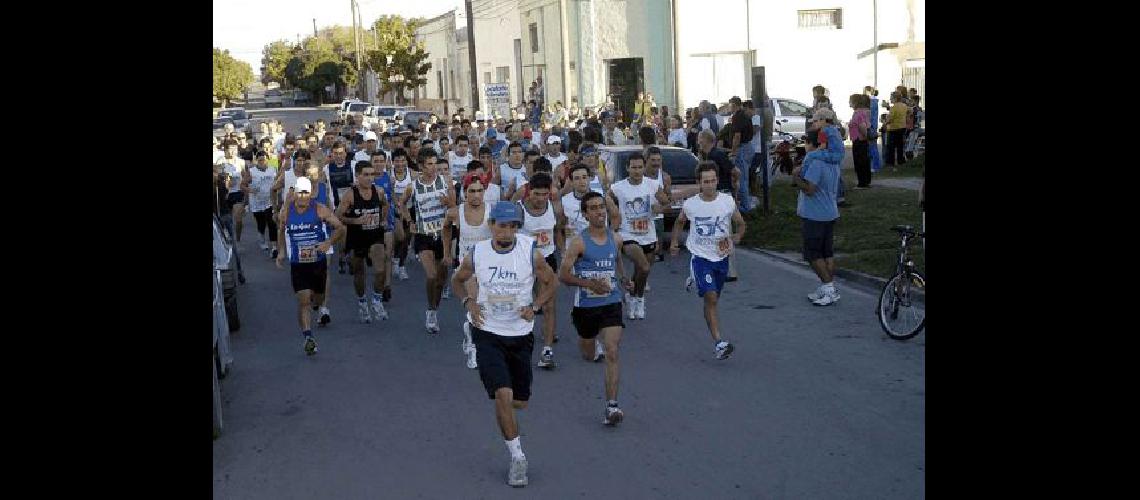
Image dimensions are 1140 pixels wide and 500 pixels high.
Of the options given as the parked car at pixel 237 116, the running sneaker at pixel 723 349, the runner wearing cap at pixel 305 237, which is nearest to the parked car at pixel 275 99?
the parked car at pixel 237 116

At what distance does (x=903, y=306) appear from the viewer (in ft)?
36.9

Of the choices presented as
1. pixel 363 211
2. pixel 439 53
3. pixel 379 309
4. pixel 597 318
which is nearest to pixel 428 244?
pixel 363 211

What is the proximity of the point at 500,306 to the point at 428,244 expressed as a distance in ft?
17.1

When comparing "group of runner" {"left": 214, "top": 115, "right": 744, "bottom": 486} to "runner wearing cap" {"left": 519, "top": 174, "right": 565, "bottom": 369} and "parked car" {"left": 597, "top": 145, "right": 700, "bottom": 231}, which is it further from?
"parked car" {"left": 597, "top": 145, "right": 700, "bottom": 231}

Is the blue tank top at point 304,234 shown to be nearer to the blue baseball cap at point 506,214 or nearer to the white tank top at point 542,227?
the white tank top at point 542,227

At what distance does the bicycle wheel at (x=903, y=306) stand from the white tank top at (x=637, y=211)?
8.52 feet

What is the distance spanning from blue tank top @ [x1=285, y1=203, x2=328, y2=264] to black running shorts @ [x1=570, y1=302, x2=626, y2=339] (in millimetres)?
3767

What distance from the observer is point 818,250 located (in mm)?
13117

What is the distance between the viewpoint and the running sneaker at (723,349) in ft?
34.5
